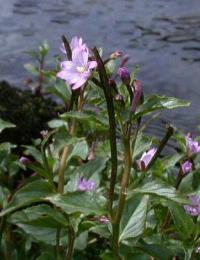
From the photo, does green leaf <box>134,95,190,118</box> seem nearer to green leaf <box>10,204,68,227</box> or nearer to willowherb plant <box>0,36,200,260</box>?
willowherb plant <box>0,36,200,260</box>

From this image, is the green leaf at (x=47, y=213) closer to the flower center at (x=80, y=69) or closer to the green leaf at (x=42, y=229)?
the green leaf at (x=42, y=229)

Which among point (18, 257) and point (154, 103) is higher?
point (154, 103)

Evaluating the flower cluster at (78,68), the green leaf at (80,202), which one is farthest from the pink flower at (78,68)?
the green leaf at (80,202)

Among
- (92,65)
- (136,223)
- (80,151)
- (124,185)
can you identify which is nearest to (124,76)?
(92,65)

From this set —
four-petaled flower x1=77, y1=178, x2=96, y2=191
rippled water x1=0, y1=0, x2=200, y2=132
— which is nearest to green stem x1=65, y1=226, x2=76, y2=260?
four-petaled flower x1=77, y1=178, x2=96, y2=191

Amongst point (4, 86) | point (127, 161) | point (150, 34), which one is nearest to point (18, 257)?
point (127, 161)

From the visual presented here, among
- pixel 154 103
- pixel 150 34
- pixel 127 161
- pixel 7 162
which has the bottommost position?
pixel 150 34

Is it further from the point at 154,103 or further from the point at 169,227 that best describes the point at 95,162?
the point at 154,103
